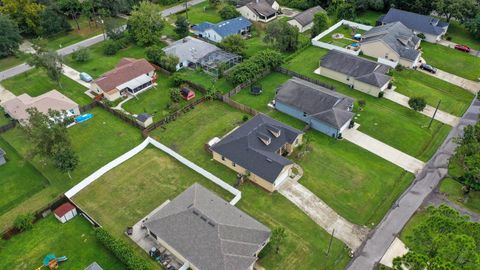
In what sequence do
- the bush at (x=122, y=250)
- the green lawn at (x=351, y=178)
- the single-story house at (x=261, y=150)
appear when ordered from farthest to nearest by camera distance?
the single-story house at (x=261, y=150)
the green lawn at (x=351, y=178)
the bush at (x=122, y=250)

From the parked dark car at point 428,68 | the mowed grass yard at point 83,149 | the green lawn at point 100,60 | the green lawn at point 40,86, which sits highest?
the parked dark car at point 428,68

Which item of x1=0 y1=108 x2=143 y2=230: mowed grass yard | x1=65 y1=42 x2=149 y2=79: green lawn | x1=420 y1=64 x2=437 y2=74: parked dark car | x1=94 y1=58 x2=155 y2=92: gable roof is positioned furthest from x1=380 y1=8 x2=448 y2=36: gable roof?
x1=0 y1=108 x2=143 y2=230: mowed grass yard

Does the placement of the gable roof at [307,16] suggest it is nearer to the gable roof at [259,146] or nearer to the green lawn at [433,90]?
the green lawn at [433,90]

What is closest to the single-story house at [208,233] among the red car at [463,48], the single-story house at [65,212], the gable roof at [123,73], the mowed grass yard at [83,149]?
the single-story house at [65,212]

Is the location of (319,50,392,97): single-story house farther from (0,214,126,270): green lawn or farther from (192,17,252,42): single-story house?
(0,214,126,270): green lawn

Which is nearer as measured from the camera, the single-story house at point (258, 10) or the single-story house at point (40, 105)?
the single-story house at point (40, 105)

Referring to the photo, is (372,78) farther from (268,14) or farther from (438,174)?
(268,14)
